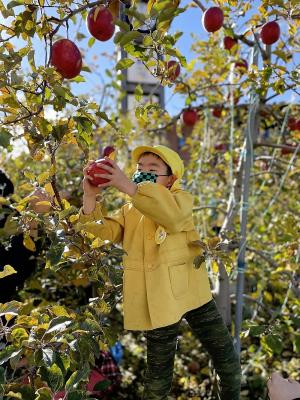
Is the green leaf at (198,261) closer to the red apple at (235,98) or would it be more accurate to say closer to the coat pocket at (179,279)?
the coat pocket at (179,279)

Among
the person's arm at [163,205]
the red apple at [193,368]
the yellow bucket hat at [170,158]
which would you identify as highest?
the yellow bucket hat at [170,158]

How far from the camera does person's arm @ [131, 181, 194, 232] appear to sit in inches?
52.1

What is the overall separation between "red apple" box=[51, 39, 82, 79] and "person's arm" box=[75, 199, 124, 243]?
1.28 feet

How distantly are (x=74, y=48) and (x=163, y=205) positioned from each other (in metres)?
0.51

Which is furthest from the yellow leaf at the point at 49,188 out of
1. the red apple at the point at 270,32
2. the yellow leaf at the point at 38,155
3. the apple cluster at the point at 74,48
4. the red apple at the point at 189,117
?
the red apple at the point at 189,117

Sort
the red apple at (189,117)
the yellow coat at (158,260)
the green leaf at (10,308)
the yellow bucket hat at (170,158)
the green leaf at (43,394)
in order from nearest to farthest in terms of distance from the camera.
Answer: the green leaf at (43,394), the green leaf at (10,308), the yellow coat at (158,260), the yellow bucket hat at (170,158), the red apple at (189,117)

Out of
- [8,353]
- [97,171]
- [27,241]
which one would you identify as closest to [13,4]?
[97,171]

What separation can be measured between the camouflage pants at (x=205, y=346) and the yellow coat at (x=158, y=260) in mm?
67

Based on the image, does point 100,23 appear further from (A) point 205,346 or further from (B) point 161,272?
(A) point 205,346

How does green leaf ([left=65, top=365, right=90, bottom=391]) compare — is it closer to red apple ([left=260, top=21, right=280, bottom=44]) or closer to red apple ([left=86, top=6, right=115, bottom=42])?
red apple ([left=86, top=6, right=115, bottom=42])

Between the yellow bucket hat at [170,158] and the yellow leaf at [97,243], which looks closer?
the yellow leaf at [97,243]

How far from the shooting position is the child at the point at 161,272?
1.45 meters

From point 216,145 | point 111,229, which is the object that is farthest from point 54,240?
point 216,145

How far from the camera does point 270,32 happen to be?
1.91 metres
